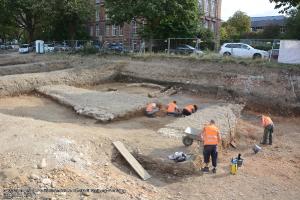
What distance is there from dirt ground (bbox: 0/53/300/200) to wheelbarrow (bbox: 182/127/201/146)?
21 centimetres

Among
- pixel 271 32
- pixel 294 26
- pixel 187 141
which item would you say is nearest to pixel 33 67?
pixel 187 141

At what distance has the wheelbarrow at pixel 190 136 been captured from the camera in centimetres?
1208

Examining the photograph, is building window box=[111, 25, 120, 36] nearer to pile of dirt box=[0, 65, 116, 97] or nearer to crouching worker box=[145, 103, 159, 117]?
pile of dirt box=[0, 65, 116, 97]

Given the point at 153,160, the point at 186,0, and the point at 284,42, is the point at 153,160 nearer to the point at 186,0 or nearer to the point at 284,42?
the point at 284,42

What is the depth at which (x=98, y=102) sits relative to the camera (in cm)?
1805

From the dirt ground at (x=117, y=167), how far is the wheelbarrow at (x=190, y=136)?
21 centimetres

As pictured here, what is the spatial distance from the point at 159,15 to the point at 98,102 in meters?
15.8

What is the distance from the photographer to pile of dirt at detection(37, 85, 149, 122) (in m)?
16.2

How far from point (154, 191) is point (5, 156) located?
3633mm

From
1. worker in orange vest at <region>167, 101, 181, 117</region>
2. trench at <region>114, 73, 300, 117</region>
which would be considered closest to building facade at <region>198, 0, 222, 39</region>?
trench at <region>114, 73, 300, 117</region>

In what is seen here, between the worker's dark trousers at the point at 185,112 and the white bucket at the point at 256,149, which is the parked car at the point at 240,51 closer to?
the worker's dark trousers at the point at 185,112

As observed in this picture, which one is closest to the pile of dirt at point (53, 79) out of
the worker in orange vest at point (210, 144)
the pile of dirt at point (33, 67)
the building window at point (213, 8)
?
the pile of dirt at point (33, 67)

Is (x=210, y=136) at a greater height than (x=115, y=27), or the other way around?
(x=115, y=27)

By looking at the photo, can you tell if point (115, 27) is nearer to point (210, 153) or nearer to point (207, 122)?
point (207, 122)
